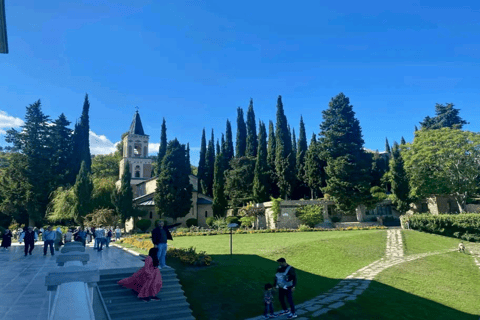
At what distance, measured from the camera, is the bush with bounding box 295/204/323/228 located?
36469 mm

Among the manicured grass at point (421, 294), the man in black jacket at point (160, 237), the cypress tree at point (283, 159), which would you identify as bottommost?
the manicured grass at point (421, 294)

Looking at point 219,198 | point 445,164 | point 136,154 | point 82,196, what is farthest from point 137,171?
point 445,164

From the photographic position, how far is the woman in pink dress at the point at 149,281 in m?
9.23

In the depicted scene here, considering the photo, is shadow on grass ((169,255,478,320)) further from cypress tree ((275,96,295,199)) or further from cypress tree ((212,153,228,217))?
cypress tree ((275,96,295,199))

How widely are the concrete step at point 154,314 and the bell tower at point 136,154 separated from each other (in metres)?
50.5

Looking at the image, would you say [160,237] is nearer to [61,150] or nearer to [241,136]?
[61,150]

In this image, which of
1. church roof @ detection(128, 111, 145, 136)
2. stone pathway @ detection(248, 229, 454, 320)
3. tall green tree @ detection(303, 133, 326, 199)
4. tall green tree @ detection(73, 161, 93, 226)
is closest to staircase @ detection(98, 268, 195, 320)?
stone pathway @ detection(248, 229, 454, 320)

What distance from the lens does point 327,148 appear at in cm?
4144

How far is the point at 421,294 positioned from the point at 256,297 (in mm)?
6856

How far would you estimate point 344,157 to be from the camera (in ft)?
127

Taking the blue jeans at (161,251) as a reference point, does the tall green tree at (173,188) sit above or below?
above

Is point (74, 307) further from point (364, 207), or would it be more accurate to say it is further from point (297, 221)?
point (364, 207)

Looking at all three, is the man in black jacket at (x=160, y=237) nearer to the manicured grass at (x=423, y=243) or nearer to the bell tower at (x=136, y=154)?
the manicured grass at (x=423, y=243)

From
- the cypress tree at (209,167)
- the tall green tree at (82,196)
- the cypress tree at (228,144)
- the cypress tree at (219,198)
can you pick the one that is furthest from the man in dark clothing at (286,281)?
the cypress tree at (228,144)
